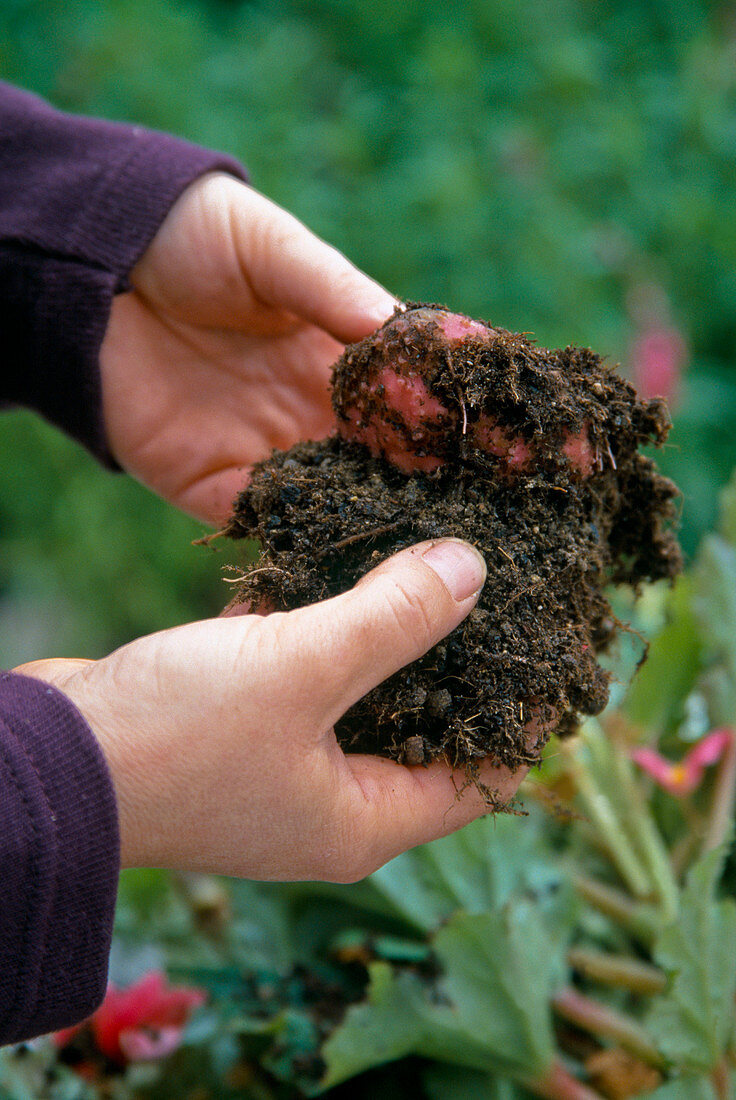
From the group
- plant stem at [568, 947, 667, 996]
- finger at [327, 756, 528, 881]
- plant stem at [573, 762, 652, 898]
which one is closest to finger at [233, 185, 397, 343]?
finger at [327, 756, 528, 881]

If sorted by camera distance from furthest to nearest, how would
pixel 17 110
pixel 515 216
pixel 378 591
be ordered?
pixel 515 216, pixel 17 110, pixel 378 591

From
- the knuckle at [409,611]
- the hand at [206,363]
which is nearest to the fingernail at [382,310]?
the hand at [206,363]

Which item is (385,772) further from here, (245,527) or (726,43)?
(726,43)

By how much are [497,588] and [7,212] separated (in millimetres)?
911

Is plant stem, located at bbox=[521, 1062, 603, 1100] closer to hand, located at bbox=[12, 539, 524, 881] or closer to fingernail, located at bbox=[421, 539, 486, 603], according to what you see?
hand, located at bbox=[12, 539, 524, 881]

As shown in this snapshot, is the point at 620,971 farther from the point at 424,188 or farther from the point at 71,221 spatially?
the point at 424,188

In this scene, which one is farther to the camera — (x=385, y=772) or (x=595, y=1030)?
(x=595, y=1030)

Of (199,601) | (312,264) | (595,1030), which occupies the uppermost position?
(312,264)

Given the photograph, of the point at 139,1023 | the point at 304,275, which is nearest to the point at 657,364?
the point at 304,275

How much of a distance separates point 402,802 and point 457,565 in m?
0.26

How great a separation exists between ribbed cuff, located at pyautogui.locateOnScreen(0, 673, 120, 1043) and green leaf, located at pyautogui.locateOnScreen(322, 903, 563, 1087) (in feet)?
1.46

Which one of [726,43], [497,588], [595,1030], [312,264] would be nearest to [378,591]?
[497,588]

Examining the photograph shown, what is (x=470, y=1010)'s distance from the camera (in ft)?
3.55

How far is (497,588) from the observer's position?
0.89 meters
